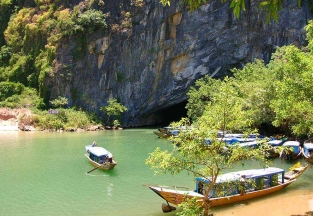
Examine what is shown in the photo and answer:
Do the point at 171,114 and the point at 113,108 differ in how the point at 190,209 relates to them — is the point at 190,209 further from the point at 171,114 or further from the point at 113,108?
the point at 171,114

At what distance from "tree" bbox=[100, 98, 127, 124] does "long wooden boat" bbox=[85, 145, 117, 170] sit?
2223 cm

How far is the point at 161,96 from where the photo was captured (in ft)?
139

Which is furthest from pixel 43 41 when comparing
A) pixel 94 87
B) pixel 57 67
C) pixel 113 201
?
pixel 113 201

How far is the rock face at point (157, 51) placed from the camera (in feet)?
124

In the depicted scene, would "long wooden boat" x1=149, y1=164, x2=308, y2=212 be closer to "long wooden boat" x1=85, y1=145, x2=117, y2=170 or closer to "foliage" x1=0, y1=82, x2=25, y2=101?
"long wooden boat" x1=85, y1=145, x2=117, y2=170

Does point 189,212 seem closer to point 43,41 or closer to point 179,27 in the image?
point 179,27

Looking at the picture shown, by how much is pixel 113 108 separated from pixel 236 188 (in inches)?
1228

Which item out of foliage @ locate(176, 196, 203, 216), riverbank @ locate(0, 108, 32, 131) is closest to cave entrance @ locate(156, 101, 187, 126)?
riverbank @ locate(0, 108, 32, 131)

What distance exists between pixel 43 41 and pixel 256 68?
3102 centimetres

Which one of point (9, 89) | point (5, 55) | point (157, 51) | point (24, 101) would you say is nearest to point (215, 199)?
point (157, 51)

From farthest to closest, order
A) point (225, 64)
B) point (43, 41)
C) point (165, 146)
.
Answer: point (43, 41), point (225, 64), point (165, 146)

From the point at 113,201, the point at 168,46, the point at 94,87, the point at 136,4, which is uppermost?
the point at 136,4

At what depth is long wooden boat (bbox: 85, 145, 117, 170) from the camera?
58.6ft

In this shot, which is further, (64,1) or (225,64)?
(64,1)
